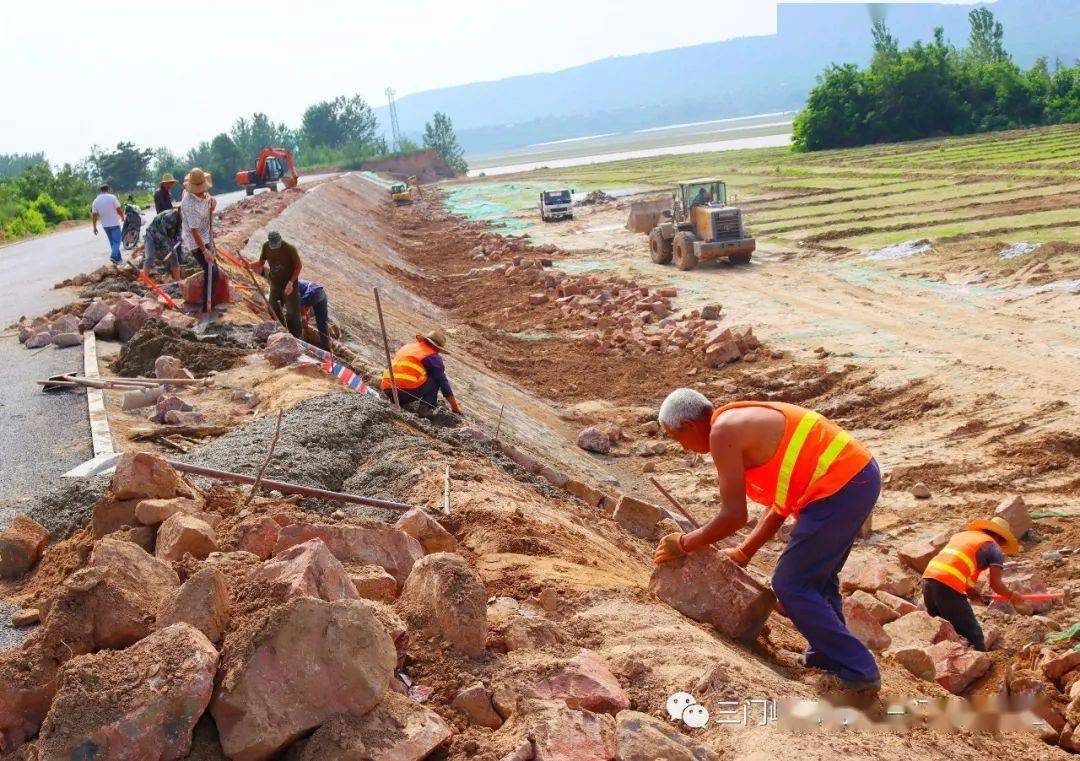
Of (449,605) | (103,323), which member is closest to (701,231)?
(103,323)

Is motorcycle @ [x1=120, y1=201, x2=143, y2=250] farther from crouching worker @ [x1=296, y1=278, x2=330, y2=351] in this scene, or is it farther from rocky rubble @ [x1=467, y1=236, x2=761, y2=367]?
crouching worker @ [x1=296, y1=278, x2=330, y2=351]

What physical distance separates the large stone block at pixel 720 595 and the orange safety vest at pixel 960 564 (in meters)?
1.86

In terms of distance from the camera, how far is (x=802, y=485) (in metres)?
4.90

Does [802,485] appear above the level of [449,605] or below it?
above

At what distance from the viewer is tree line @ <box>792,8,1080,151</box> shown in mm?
59688

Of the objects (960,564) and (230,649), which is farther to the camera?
(960,564)

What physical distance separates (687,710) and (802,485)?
1.22m

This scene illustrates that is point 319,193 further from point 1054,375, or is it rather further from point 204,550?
point 204,550

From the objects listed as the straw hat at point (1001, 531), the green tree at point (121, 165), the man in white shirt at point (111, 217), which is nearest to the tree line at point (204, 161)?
the green tree at point (121, 165)

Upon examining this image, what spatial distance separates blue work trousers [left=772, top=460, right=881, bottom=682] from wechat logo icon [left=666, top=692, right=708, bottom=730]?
0.84 meters

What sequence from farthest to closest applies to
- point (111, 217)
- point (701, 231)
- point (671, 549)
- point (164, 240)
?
point (701, 231) < point (111, 217) < point (164, 240) < point (671, 549)

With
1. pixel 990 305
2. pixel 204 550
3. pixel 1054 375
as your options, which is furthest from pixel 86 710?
pixel 990 305

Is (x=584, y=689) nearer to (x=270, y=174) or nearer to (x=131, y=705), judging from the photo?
(x=131, y=705)

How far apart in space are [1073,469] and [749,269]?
48.3 ft
